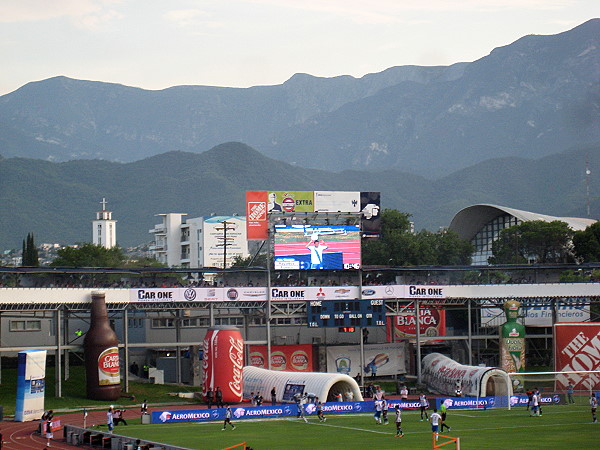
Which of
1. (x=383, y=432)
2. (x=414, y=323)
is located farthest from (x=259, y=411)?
(x=414, y=323)

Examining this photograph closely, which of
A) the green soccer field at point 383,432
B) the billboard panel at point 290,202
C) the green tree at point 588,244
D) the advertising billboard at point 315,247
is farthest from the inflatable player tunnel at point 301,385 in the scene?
the green tree at point 588,244

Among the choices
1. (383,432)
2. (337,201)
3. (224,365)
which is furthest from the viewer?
(337,201)

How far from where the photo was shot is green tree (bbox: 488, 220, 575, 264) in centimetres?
13150

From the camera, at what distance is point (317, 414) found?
58875mm

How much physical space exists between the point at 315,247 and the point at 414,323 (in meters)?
17.2

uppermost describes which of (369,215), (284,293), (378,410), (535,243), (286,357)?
(535,243)

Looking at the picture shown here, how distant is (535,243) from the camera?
5231 inches

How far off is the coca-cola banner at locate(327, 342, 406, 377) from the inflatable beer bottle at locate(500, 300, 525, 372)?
37.0ft

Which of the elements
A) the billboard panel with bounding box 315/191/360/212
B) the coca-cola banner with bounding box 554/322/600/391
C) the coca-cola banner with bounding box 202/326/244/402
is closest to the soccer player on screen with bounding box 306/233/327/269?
the billboard panel with bounding box 315/191/360/212

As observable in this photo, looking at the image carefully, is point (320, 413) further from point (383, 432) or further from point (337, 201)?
point (337, 201)

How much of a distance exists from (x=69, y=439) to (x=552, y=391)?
118 feet

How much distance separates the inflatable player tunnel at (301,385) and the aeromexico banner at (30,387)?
660 inches

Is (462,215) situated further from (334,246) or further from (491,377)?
(491,377)

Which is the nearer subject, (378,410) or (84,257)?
(378,410)
